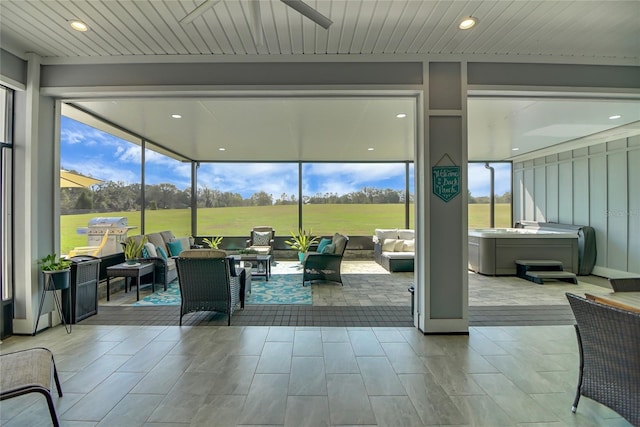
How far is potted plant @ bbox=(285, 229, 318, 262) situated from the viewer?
316 inches

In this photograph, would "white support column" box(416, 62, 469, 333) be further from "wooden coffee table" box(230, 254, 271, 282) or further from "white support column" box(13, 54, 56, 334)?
"white support column" box(13, 54, 56, 334)

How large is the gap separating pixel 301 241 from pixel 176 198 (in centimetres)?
371

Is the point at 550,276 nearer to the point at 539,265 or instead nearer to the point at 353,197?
the point at 539,265

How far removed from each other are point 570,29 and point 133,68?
14.4ft

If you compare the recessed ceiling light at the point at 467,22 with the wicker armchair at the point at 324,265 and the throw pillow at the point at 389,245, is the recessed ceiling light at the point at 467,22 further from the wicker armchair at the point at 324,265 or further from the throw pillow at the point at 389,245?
the throw pillow at the point at 389,245

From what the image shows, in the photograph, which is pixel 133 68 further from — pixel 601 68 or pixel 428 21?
→ pixel 601 68

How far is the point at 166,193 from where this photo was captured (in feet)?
25.5

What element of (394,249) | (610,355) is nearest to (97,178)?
(394,249)

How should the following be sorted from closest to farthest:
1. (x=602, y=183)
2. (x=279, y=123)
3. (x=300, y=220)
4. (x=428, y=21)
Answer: (x=428, y=21), (x=279, y=123), (x=602, y=183), (x=300, y=220)

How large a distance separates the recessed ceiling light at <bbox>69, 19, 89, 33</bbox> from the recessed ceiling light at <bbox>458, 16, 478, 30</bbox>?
3388 mm

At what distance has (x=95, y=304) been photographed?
12.8 feet

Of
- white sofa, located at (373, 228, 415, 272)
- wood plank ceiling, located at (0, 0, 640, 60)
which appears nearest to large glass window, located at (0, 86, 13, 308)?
wood plank ceiling, located at (0, 0, 640, 60)

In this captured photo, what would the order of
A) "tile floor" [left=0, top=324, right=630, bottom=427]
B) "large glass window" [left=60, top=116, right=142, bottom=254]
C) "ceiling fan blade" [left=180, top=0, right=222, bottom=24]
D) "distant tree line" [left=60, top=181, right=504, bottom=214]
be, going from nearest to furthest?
"ceiling fan blade" [left=180, top=0, right=222, bottom=24] < "tile floor" [left=0, top=324, right=630, bottom=427] < "large glass window" [left=60, top=116, right=142, bottom=254] < "distant tree line" [left=60, top=181, right=504, bottom=214]

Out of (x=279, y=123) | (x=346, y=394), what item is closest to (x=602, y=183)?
(x=279, y=123)
